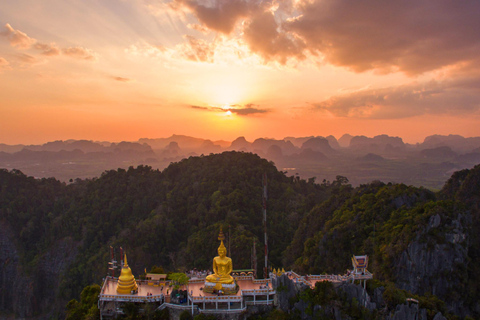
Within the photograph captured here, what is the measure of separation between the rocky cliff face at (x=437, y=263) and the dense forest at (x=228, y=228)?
78mm

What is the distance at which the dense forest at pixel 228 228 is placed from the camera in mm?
26719

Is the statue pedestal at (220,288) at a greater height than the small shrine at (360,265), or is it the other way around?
the small shrine at (360,265)

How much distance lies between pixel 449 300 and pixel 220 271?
1911 cm

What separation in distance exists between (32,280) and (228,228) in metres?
30.2

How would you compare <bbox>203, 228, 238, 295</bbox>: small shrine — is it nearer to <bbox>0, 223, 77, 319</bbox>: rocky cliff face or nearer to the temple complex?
the temple complex

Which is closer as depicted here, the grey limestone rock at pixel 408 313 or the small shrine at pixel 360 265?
the grey limestone rock at pixel 408 313

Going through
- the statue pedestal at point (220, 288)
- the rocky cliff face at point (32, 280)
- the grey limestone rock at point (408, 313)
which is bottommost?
the rocky cliff face at point (32, 280)

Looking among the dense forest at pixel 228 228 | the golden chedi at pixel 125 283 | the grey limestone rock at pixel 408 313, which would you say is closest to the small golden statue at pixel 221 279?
the golden chedi at pixel 125 283

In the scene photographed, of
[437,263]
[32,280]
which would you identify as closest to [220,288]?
[437,263]

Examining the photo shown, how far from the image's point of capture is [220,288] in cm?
2008

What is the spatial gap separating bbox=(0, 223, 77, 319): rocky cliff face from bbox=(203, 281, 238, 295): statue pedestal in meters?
34.6

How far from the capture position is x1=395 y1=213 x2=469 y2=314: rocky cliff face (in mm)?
26203

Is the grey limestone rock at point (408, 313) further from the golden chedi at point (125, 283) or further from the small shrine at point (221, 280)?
the golden chedi at point (125, 283)

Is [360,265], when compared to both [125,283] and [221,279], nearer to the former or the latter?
[221,279]
